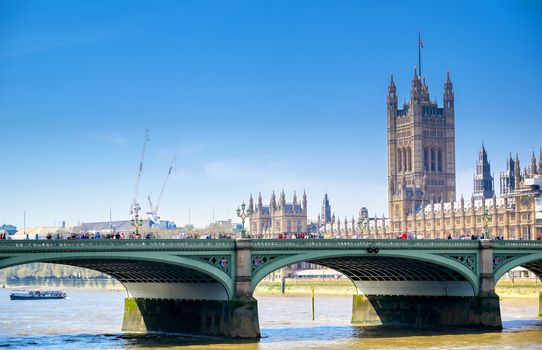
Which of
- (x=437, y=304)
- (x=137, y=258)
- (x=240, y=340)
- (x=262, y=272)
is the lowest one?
(x=240, y=340)

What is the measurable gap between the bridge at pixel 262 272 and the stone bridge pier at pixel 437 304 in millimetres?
72

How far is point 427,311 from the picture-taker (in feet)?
271

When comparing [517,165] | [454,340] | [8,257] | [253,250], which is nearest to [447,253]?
[454,340]

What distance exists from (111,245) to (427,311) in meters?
28.8

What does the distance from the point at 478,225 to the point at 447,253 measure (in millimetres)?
117560

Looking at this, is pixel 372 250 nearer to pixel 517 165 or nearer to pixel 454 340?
pixel 454 340

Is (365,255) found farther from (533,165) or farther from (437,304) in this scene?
(533,165)

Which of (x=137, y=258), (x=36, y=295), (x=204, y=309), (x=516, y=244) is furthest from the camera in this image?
(x=36, y=295)

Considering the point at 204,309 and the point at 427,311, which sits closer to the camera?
the point at 204,309

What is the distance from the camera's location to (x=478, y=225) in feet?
631

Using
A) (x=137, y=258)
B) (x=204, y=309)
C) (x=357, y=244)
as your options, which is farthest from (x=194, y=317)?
(x=357, y=244)

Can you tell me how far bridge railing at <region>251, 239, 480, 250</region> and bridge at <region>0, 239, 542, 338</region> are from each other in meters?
0.07

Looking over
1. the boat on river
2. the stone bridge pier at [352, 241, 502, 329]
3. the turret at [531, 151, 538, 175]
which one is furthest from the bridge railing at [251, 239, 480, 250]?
the boat on river

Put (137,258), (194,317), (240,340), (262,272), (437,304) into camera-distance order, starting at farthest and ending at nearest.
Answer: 1. (437,304)
2. (194,317)
3. (262,272)
4. (240,340)
5. (137,258)
